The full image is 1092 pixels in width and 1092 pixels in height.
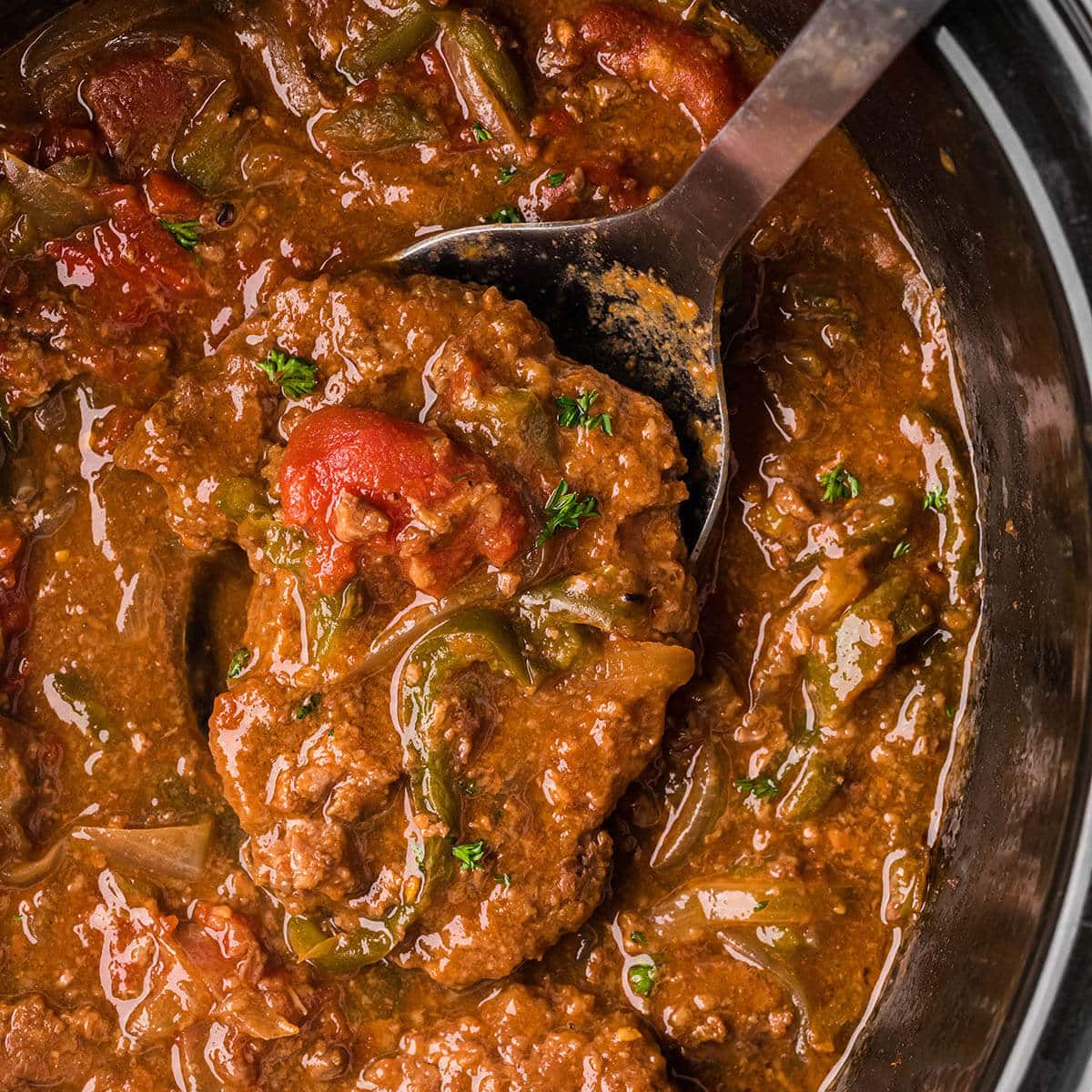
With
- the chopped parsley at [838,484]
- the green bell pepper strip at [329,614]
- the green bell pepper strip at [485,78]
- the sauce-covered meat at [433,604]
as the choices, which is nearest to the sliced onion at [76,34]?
the sauce-covered meat at [433,604]

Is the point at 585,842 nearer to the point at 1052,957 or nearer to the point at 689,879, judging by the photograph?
the point at 689,879

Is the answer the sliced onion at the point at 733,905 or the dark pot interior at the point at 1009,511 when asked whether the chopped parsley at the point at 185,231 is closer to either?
the dark pot interior at the point at 1009,511

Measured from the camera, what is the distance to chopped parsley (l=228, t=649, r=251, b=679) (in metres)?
4.20

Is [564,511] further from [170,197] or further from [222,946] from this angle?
[222,946]

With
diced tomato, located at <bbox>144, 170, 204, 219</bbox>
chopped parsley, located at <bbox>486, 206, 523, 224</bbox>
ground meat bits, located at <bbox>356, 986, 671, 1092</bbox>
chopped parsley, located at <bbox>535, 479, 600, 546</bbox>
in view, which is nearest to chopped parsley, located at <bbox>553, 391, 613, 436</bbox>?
chopped parsley, located at <bbox>535, 479, 600, 546</bbox>

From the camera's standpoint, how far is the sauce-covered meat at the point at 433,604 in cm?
401

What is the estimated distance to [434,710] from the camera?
3945mm

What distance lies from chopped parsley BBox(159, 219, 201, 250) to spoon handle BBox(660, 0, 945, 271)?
1571 millimetres

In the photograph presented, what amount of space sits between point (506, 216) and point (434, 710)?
1.71 meters

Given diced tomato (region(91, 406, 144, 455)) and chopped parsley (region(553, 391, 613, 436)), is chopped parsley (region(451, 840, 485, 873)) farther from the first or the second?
diced tomato (region(91, 406, 144, 455))

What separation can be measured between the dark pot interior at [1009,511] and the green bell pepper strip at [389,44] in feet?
3.35

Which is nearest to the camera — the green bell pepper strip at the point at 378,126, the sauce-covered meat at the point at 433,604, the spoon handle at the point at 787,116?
the spoon handle at the point at 787,116

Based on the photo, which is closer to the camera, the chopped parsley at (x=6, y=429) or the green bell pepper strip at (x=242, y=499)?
the green bell pepper strip at (x=242, y=499)

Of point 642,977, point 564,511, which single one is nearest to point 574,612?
point 564,511
